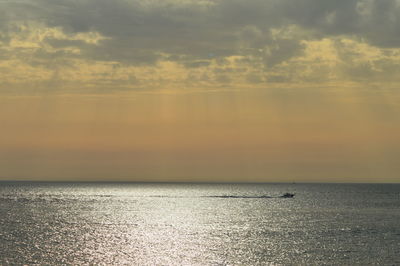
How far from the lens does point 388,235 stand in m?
108

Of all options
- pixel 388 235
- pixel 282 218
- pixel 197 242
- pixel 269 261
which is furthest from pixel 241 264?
pixel 282 218

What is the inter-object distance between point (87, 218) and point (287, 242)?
252 feet

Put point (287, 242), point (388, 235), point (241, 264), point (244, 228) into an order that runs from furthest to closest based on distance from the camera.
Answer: point (244, 228)
point (388, 235)
point (287, 242)
point (241, 264)

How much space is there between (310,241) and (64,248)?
4595cm

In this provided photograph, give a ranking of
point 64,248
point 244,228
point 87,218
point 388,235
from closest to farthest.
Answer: point 64,248
point 388,235
point 244,228
point 87,218

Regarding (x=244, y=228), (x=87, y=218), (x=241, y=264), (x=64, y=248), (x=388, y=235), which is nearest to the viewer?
(x=241, y=264)

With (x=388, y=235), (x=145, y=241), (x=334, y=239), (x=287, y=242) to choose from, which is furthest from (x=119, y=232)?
(x=388, y=235)

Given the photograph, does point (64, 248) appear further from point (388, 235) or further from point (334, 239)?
point (388, 235)

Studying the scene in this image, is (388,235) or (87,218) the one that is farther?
(87,218)

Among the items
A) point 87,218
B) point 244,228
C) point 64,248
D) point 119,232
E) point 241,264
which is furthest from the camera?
point 87,218

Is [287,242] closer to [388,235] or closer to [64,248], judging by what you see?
[388,235]

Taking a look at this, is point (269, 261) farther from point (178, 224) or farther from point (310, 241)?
point (178, 224)

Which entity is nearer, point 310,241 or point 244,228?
point 310,241

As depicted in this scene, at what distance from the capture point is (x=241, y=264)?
75.1 meters
